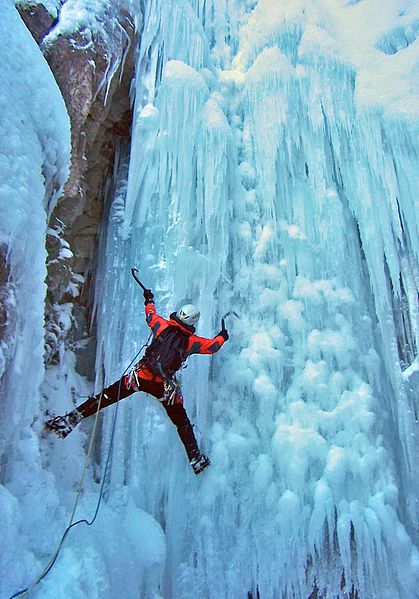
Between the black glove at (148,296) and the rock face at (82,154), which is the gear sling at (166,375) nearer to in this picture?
the black glove at (148,296)

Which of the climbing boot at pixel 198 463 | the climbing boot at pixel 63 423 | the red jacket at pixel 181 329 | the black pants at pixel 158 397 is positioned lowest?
the climbing boot at pixel 198 463

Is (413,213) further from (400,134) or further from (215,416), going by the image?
(215,416)

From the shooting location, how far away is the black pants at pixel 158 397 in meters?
3.40

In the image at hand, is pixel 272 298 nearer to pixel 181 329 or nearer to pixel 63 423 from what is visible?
pixel 181 329

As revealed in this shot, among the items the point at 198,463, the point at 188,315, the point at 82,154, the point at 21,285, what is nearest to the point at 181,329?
the point at 188,315

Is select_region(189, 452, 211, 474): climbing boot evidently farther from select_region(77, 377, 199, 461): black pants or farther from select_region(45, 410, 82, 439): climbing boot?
select_region(45, 410, 82, 439): climbing boot

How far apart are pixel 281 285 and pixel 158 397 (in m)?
1.51

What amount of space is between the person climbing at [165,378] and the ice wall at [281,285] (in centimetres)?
19

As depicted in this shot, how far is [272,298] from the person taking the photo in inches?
168

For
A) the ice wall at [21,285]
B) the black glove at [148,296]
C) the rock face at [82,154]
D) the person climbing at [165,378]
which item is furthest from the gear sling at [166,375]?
the rock face at [82,154]

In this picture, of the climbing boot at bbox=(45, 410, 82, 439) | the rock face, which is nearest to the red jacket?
the climbing boot at bbox=(45, 410, 82, 439)

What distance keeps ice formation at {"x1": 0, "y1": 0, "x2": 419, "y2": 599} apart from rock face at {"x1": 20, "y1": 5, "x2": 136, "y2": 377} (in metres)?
0.18

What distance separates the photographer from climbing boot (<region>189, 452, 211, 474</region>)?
139 inches

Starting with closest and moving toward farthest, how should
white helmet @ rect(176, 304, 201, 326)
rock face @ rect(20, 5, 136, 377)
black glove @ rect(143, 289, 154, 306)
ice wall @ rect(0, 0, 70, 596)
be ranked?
ice wall @ rect(0, 0, 70, 596), white helmet @ rect(176, 304, 201, 326), black glove @ rect(143, 289, 154, 306), rock face @ rect(20, 5, 136, 377)
